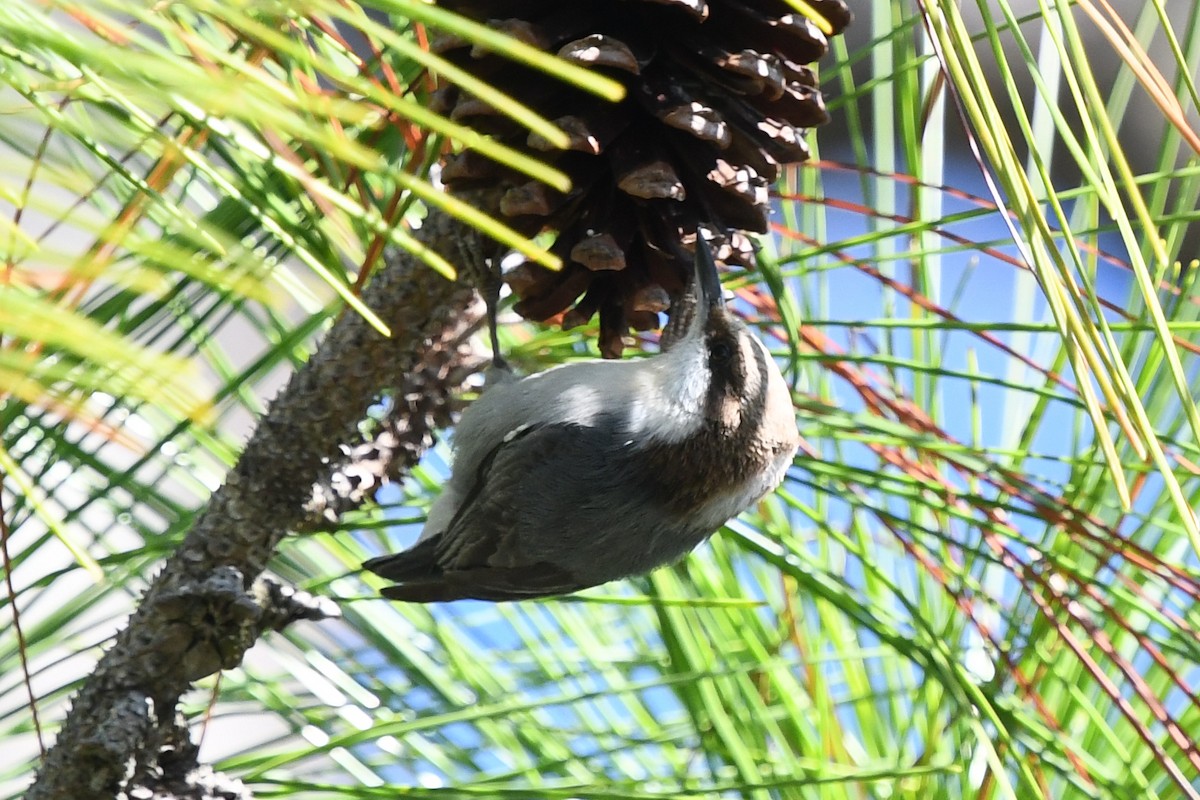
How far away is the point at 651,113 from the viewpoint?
671mm

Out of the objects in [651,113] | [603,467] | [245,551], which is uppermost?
[603,467]

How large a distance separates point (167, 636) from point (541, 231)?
→ 1.00 feet

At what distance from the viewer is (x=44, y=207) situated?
1.11 feet

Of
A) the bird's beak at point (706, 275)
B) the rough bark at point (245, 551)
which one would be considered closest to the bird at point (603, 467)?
the bird's beak at point (706, 275)

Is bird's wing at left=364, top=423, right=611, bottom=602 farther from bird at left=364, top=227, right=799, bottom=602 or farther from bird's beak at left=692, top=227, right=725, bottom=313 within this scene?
bird's beak at left=692, top=227, right=725, bottom=313

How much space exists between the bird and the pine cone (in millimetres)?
333

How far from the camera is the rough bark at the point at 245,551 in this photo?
70 cm

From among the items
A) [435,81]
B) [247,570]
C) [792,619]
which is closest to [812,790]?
[792,619]

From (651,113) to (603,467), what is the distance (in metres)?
0.57

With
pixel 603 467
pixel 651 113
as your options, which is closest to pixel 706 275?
pixel 651 113

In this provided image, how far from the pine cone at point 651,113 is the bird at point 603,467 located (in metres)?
0.33

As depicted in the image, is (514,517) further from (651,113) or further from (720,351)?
(651,113)

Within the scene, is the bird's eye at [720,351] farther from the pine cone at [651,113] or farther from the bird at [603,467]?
the pine cone at [651,113]

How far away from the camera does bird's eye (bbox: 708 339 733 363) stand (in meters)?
1.11
